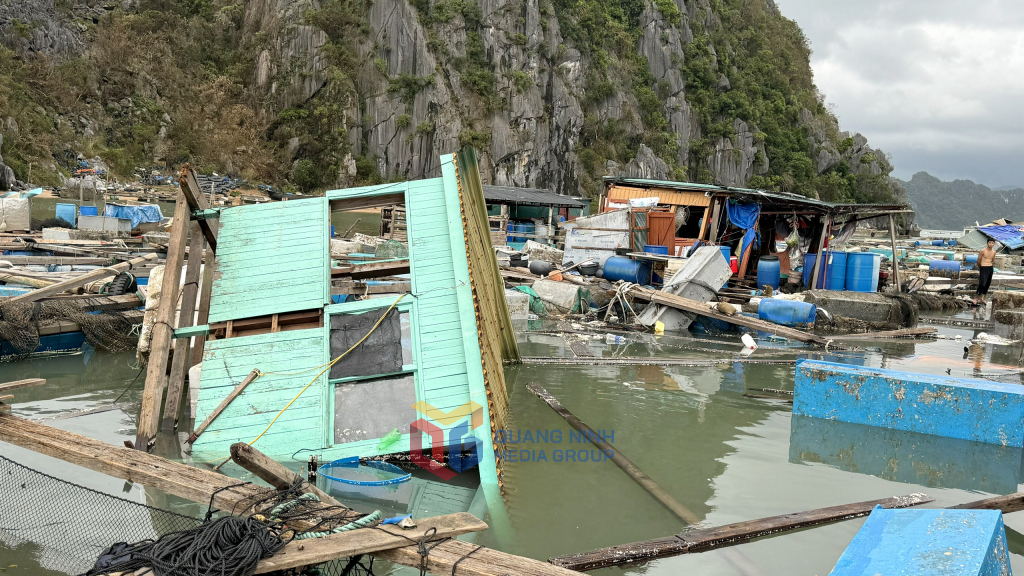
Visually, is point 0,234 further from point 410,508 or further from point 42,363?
point 410,508

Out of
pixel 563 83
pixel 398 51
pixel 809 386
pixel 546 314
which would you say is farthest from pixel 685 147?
pixel 809 386

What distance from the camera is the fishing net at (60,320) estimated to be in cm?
977

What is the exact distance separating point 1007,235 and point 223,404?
104ft

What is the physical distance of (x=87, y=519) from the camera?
4.91 meters

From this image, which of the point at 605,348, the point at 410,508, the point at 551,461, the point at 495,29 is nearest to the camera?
the point at 410,508

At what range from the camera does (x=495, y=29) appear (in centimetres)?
7119

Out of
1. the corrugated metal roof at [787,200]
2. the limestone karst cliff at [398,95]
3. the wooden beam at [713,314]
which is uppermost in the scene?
the limestone karst cliff at [398,95]

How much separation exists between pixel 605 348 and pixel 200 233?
774 cm

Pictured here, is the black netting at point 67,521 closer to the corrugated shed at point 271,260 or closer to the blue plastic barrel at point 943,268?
the corrugated shed at point 271,260

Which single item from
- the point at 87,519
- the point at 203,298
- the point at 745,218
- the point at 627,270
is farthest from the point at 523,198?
the point at 87,519

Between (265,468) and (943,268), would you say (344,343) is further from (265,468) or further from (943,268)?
(943,268)

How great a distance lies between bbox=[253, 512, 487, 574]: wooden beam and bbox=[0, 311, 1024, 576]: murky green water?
1424mm

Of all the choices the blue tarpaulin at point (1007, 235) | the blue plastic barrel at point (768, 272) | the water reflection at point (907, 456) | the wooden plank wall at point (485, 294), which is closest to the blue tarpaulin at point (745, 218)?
the blue plastic barrel at point (768, 272)

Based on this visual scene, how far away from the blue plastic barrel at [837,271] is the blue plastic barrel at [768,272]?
74.6 inches
